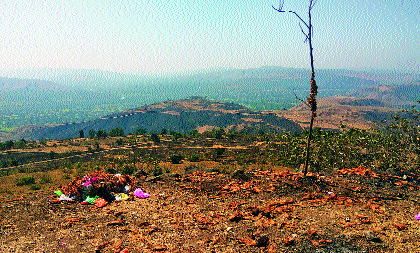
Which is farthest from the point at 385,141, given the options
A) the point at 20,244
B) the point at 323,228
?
the point at 20,244

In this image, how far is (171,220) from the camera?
6605 millimetres

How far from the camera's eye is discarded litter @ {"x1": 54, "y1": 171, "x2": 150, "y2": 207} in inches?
320

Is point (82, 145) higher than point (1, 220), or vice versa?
point (1, 220)

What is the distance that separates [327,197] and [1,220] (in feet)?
31.3

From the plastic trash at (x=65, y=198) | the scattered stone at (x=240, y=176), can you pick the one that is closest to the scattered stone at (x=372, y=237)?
the scattered stone at (x=240, y=176)

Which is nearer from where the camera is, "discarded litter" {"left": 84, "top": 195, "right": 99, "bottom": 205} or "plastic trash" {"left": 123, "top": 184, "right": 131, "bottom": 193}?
"discarded litter" {"left": 84, "top": 195, "right": 99, "bottom": 205}

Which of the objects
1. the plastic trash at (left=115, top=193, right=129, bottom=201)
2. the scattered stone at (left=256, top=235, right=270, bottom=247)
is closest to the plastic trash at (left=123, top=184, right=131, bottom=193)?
the plastic trash at (left=115, top=193, right=129, bottom=201)

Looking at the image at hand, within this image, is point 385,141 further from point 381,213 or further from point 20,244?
point 20,244

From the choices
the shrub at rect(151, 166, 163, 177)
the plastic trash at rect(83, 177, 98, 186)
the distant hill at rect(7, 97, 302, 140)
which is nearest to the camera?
the plastic trash at rect(83, 177, 98, 186)

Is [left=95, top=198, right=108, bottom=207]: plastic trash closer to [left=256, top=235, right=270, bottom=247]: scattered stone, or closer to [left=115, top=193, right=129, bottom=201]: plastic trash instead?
[left=115, top=193, right=129, bottom=201]: plastic trash

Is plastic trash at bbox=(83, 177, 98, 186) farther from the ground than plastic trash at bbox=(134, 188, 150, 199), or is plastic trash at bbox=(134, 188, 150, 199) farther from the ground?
plastic trash at bbox=(83, 177, 98, 186)

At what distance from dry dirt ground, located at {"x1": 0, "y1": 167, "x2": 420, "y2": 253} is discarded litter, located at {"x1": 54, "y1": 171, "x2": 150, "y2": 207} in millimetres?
313

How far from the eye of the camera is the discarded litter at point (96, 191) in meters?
8.14

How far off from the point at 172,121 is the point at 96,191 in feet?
361
